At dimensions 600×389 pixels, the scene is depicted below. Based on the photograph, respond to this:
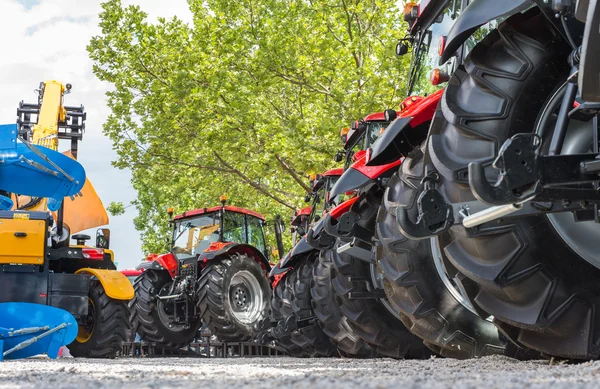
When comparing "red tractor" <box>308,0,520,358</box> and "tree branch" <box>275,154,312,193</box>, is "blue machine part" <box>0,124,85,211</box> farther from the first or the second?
"tree branch" <box>275,154,312,193</box>

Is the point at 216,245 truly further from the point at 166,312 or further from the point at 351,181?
the point at 351,181

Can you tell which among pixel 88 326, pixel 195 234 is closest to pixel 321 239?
pixel 88 326

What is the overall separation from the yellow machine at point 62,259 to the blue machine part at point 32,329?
39cm

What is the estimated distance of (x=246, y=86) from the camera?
20.7m

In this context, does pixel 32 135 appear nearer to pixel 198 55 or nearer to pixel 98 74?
pixel 198 55

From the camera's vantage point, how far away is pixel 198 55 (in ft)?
72.4

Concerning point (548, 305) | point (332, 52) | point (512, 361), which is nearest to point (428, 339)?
point (512, 361)

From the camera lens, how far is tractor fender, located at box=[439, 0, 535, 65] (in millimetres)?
4137

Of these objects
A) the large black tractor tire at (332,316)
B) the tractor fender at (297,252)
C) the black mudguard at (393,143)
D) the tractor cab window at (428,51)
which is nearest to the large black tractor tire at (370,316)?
the large black tractor tire at (332,316)

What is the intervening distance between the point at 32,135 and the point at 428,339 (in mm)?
7540

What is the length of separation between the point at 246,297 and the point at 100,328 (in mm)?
5148

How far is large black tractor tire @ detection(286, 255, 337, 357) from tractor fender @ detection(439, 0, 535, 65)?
639 cm

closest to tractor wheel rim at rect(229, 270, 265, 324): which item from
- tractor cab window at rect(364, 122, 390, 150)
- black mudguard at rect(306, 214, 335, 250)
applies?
tractor cab window at rect(364, 122, 390, 150)

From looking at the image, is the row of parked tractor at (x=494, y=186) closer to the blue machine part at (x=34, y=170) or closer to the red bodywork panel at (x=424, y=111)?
the red bodywork panel at (x=424, y=111)
